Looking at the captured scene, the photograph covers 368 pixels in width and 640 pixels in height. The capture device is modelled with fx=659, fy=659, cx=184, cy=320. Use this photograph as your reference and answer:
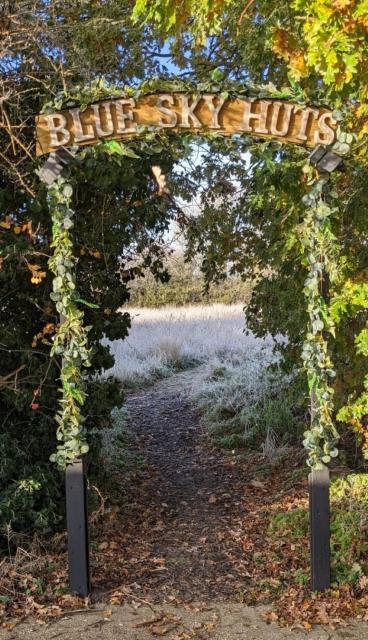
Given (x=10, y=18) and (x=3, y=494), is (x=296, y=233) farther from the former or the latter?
(x=3, y=494)

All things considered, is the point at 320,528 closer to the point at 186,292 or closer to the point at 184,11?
the point at 184,11

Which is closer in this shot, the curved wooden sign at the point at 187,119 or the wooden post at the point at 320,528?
the curved wooden sign at the point at 187,119

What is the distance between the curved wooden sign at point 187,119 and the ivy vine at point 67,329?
Answer: 0.33m

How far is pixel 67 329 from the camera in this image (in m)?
4.34

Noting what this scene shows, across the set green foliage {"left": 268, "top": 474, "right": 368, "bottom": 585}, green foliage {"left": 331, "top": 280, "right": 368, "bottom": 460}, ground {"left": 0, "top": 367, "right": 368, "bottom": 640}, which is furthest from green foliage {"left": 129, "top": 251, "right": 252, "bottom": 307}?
green foliage {"left": 331, "top": 280, "right": 368, "bottom": 460}

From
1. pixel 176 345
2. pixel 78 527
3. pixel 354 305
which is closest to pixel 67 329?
pixel 78 527

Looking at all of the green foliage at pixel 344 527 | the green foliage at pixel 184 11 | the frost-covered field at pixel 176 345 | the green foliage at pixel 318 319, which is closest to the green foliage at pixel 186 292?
the frost-covered field at pixel 176 345

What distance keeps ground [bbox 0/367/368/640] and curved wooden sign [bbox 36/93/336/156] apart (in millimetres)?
2948

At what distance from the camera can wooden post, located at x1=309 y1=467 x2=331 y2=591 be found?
4.25 metres

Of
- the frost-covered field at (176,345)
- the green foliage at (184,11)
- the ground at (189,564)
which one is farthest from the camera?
the frost-covered field at (176,345)

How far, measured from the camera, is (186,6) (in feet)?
15.4

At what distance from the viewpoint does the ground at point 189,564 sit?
395cm

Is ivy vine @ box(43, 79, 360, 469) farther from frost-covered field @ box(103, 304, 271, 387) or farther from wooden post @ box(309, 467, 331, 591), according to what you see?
frost-covered field @ box(103, 304, 271, 387)

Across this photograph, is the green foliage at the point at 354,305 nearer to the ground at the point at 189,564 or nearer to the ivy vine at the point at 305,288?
the ivy vine at the point at 305,288
